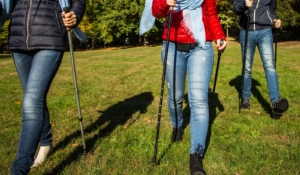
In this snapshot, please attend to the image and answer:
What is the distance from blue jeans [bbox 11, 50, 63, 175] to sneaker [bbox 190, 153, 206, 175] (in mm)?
1657

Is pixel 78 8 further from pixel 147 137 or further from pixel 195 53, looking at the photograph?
pixel 147 137

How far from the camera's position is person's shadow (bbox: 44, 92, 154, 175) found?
3.87 metres

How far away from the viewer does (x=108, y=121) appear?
18.0 ft

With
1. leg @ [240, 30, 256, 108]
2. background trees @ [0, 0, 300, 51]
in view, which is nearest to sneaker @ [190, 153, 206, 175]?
leg @ [240, 30, 256, 108]

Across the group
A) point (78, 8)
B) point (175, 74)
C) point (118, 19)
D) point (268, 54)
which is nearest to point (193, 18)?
point (175, 74)

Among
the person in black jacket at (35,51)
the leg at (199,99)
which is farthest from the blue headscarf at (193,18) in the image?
the person in black jacket at (35,51)

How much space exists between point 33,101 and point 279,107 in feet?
13.1

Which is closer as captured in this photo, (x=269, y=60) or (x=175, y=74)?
(x=175, y=74)

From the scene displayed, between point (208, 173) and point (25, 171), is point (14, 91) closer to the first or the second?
point (25, 171)

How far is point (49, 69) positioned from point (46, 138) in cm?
110

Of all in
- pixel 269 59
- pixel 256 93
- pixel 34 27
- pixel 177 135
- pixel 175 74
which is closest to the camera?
pixel 34 27

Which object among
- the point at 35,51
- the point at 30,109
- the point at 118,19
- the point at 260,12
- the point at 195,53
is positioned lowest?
the point at 30,109

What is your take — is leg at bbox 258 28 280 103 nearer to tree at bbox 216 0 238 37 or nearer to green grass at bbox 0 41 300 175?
green grass at bbox 0 41 300 175

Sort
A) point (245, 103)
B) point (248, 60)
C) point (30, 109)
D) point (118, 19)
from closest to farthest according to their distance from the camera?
point (30, 109), point (248, 60), point (245, 103), point (118, 19)
